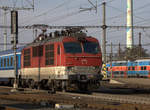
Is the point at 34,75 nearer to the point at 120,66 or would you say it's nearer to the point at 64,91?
the point at 64,91

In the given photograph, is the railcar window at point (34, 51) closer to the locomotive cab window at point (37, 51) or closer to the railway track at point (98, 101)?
the locomotive cab window at point (37, 51)

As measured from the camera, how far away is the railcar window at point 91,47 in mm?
20447

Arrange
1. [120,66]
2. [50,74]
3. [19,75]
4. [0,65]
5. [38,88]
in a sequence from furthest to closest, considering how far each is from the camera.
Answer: [120,66]
[0,65]
[19,75]
[38,88]
[50,74]

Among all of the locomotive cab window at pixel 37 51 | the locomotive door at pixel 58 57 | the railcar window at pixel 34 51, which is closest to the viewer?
the locomotive door at pixel 58 57

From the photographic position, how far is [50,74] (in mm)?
21219

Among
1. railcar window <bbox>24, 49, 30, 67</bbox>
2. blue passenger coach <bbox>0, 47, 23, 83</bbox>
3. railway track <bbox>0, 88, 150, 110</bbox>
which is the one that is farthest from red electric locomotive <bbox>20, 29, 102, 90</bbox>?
blue passenger coach <bbox>0, 47, 23, 83</bbox>

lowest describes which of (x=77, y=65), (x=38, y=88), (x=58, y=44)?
(x=38, y=88)

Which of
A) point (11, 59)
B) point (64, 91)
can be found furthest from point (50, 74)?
point (11, 59)

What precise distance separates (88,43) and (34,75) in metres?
5.49

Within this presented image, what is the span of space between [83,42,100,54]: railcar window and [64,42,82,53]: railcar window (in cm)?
43

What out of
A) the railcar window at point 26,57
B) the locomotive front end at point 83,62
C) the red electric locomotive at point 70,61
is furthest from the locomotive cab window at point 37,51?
the locomotive front end at point 83,62

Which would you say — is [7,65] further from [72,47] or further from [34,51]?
[72,47]

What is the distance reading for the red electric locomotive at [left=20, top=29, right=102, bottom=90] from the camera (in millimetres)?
19656

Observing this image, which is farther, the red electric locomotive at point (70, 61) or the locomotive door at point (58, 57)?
the locomotive door at point (58, 57)
